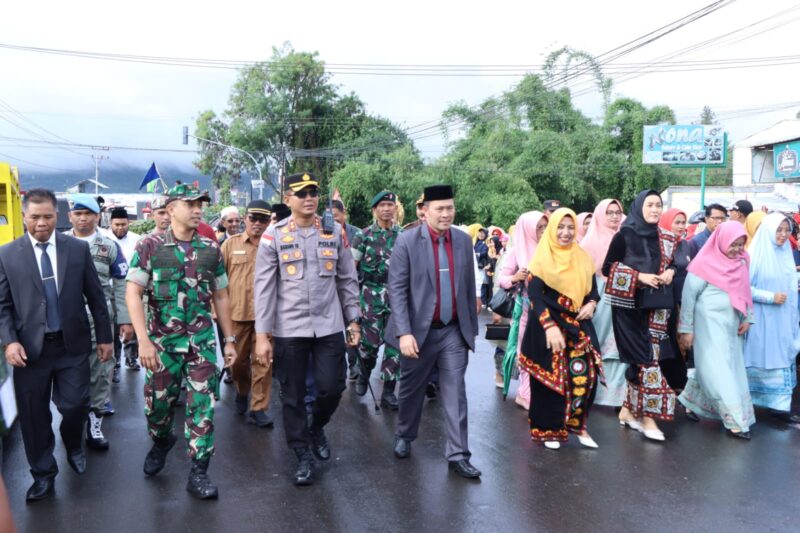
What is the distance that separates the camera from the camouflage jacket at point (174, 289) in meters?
4.57

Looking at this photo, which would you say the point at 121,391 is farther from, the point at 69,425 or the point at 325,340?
the point at 325,340

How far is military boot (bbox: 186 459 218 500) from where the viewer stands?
4.50 m

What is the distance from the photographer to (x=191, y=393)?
455 centimetres

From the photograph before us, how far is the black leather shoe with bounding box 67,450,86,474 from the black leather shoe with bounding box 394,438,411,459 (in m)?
2.23

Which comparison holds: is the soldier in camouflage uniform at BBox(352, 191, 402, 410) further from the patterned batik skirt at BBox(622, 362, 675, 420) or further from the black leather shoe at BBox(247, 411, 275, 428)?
the patterned batik skirt at BBox(622, 362, 675, 420)

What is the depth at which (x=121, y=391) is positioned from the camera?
7555 millimetres

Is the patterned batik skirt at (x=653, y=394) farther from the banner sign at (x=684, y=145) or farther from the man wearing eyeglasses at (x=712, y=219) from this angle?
the banner sign at (x=684, y=145)

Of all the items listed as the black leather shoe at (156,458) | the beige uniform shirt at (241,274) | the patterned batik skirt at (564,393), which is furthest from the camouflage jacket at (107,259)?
the patterned batik skirt at (564,393)

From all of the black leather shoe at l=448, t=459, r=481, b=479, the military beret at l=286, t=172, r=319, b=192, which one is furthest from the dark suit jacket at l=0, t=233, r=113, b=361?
the black leather shoe at l=448, t=459, r=481, b=479

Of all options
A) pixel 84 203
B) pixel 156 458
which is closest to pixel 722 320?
pixel 156 458

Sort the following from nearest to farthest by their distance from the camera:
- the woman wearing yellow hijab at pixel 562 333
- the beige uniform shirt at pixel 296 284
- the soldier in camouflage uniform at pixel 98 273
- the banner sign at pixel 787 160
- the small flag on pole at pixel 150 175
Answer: the beige uniform shirt at pixel 296 284 < the woman wearing yellow hijab at pixel 562 333 < the soldier in camouflage uniform at pixel 98 273 < the small flag on pole at pixel 150 175 < the banner sign at pixel 787 160

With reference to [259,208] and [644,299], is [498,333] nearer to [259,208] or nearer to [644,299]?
[644,299]

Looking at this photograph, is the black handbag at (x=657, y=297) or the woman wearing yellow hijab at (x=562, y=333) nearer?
the woman wearing yellow hijab at (x=562, y=333)

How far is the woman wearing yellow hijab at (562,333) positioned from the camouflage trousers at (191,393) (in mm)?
2427
